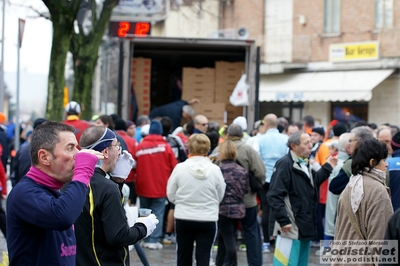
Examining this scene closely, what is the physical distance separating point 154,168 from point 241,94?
11.5 ft

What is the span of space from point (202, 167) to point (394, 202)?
2.15 meters

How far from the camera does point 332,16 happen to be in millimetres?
27297

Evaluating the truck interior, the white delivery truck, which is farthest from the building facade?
the white delivery truck

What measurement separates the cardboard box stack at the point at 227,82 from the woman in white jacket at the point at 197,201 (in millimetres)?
7018

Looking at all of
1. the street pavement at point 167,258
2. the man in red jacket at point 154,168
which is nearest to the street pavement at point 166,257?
the street pavement at point 167,258

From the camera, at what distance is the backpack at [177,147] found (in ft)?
37.8

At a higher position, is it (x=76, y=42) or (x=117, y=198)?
(x=76, y=42)

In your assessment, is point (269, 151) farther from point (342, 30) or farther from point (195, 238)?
point (342, 30)

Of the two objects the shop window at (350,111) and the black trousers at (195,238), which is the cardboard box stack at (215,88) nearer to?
the black trousers at (195,238)

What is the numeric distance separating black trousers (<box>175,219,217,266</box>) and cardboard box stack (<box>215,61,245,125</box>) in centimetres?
727

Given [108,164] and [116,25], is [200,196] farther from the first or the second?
[116,25]

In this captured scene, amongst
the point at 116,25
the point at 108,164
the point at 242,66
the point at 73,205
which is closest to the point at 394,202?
the point at 108,164

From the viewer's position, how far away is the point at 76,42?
1792 centimetres

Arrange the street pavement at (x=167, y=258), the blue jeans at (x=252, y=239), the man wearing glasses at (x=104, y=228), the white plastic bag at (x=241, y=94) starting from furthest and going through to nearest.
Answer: the white plastic bag at (x=241, y=94), the street pavement at (x=167, y=258), the blue jeans at (x=252, y=239), the man wearing glasses at (x=104, y=228)
